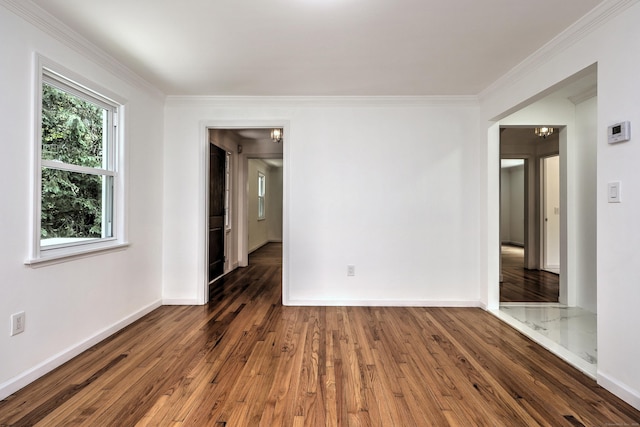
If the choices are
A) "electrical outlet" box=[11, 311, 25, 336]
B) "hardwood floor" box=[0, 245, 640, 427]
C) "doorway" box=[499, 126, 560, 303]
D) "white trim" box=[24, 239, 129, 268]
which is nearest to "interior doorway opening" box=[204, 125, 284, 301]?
"white trim" box=[24, 239, 129, 268]

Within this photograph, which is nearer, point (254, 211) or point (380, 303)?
point (380, 303)

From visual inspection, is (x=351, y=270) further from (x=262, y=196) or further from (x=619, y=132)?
(x=262, y=196)

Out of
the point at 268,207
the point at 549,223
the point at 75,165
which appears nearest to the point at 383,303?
the point at 75,165

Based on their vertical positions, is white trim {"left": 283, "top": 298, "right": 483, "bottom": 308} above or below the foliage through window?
below

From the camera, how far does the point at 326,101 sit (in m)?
3.68

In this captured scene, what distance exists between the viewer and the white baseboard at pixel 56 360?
1.92 m

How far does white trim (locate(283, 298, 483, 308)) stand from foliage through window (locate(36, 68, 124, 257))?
6.98 ft

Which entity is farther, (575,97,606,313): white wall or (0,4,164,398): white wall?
(575,97,606,313): white wall

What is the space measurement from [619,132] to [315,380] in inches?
97.0

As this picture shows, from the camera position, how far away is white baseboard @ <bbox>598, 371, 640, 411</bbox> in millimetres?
1814

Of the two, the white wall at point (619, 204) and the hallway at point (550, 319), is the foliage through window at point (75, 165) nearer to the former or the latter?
the white wall at point (619, 204)

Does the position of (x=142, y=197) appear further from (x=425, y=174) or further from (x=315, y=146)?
(x=425, y=174)

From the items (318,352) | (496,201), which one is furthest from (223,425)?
(496,201)

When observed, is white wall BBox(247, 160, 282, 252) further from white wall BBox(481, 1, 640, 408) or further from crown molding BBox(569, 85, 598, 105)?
white wall BBox(481, 1, 640, 408)
